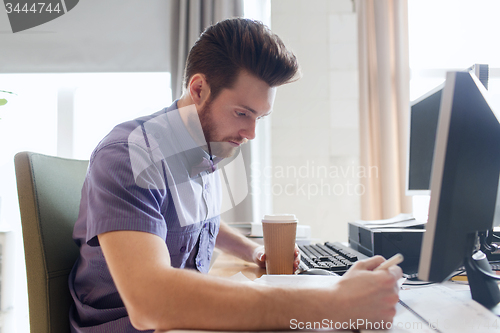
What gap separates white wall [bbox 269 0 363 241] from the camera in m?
2.20

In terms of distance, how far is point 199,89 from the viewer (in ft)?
3.03

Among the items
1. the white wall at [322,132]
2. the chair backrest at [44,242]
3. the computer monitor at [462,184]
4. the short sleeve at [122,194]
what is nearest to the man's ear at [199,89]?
the short sleeve at [122,194]

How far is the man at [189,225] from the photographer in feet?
1.45

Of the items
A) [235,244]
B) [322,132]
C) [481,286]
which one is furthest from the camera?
[322,132]

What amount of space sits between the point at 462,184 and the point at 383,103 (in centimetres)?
178

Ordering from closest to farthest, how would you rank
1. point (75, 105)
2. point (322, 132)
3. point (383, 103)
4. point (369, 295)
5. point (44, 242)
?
point (369, 295)
point (44, 242)
point (383, 103)
point (322, 132)
point (75, 105)

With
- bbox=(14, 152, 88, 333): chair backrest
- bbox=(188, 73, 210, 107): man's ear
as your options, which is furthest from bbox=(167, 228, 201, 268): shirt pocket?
bbox=(188, 73, 210, 107): man's ear

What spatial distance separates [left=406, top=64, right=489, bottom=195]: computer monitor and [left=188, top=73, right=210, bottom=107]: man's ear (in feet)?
2.34

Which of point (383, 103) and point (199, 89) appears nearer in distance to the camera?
point (199, 89)

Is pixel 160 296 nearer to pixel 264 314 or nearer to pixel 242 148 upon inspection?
pixel 264 314

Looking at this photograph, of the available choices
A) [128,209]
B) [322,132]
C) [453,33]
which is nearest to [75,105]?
[322,132]

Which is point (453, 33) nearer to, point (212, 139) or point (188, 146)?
point (212, 139)

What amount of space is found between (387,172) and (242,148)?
37.3 inches

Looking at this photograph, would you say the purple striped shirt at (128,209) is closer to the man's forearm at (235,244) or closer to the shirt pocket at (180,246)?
the shirt pocket at (180,246)
